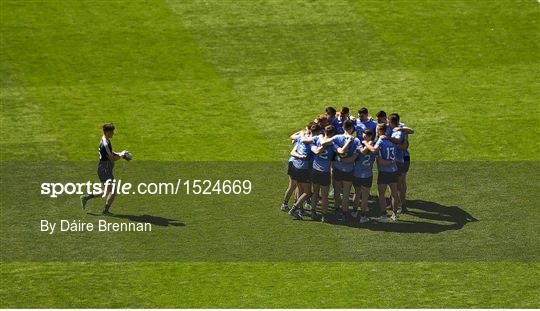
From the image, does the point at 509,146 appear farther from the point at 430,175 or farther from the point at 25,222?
the point at 25,222

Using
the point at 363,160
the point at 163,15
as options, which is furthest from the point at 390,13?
the point at 363,160

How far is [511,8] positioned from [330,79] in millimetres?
6926

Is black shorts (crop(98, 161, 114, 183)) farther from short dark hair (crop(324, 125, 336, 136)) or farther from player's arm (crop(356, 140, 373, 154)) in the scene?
player's arm (crop(356, 140, 373, 154))

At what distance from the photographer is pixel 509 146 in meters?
33.0

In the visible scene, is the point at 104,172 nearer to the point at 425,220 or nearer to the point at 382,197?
the point at 382,197

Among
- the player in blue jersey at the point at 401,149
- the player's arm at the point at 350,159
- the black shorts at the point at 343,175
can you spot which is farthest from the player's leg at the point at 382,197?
the player's arm at the point at 350,159

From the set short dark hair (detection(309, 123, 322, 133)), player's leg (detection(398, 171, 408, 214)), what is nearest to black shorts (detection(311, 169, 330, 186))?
short dark hair (detection(309, 123, 322, 133))

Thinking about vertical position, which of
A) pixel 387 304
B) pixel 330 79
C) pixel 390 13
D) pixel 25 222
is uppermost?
pixel 390 13

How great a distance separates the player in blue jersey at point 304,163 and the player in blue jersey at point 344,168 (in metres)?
0.52

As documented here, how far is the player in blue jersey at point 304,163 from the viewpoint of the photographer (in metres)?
28.5

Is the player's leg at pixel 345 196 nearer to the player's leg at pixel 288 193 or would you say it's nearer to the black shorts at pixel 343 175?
the black shorts at pixel 343 175

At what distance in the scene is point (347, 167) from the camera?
28.3 meters

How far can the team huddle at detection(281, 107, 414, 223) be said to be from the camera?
28125 mm

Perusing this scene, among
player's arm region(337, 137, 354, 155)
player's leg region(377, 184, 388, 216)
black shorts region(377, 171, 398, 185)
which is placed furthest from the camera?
player's leg region(377, 184, 388, 216)
